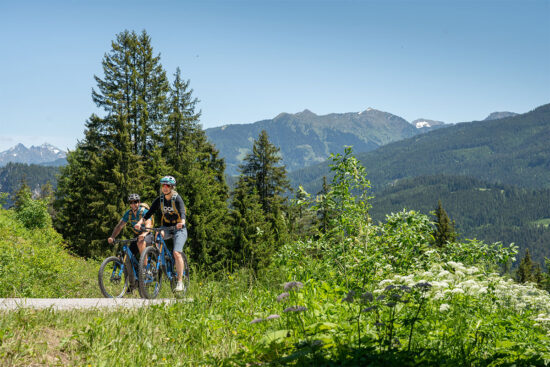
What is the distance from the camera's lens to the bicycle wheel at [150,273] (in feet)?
22.6

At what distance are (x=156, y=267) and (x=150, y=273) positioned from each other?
21 centimetres

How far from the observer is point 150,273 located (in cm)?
723

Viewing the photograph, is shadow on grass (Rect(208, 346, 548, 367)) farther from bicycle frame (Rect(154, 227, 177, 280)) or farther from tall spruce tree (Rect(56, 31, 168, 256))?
tall spruce tree (Rect(56, 31, 168, 256))

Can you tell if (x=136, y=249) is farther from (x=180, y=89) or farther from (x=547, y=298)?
(x=180, y=89)

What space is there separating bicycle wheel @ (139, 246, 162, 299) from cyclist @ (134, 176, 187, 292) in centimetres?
43

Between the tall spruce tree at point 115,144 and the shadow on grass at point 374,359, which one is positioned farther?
the tall spruce tree at point 115,144

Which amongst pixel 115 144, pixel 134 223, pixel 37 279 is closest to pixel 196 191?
pixel 115 144

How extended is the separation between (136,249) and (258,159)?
92.0 ft

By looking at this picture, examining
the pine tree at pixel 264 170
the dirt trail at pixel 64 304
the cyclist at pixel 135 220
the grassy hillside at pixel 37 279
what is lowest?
the grassy hillside at pixel 37 279

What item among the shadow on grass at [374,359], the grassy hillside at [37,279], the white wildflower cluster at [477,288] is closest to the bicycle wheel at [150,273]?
the grassy hillside at [37,279]

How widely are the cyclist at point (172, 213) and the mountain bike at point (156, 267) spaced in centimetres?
16

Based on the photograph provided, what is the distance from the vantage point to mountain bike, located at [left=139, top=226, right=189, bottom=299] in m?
7.02

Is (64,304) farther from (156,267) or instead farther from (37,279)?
(37,279)

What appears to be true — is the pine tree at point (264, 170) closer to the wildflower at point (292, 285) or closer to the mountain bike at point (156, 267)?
the mountain bike at point (156, 267)
